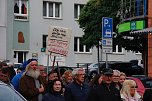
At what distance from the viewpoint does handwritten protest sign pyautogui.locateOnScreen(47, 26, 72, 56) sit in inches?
625

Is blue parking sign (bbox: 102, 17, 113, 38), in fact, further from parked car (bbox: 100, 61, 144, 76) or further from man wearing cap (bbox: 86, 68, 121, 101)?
parked car (bbox: 100, 61, 144, 76)

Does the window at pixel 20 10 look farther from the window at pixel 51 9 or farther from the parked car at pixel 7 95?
the parked car at pixel 7 95

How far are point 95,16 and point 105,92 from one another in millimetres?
31317

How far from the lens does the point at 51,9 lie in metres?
49.5

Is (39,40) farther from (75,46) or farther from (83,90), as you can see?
(83,90)

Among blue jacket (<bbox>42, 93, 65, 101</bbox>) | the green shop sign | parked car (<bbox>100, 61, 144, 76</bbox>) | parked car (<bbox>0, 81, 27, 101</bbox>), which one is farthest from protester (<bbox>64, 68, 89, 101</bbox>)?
parked car (<bbox>100, 61, 144, 76</bbox>)

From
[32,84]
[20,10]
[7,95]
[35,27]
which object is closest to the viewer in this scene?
[7,95]

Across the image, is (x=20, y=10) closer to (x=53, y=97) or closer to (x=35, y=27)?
(x=35, y=27)

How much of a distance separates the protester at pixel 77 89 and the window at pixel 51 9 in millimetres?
39607

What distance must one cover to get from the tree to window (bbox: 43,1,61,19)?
7822mm

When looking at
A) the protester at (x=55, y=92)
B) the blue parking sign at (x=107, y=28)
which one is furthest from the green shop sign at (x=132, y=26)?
the protester at (x=55, y=92)

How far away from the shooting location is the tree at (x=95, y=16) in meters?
38.0

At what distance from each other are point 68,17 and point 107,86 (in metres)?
41.0

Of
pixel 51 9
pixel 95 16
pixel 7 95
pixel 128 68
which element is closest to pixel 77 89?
pixel 7 95
